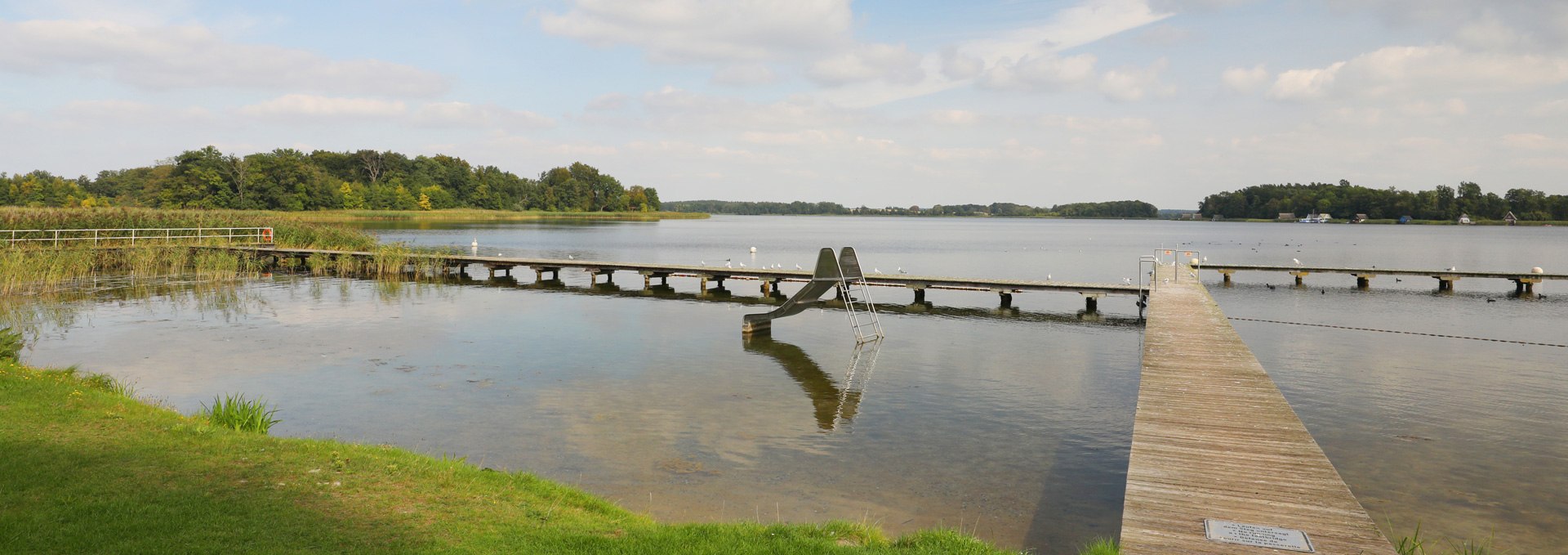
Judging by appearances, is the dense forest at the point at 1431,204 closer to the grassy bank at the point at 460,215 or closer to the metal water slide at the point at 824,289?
the grassy bank at the point at 460,215

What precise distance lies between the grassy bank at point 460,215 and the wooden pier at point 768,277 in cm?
5032

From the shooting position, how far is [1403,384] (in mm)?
16219

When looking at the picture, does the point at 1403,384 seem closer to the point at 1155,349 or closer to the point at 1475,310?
the point at 1155,349

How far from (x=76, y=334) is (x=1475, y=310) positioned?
39846 mm

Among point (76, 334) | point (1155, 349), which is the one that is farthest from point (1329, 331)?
point (76, 334)

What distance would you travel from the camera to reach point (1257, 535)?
562 centimetres

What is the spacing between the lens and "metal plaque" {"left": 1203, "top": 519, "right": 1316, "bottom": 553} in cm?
545

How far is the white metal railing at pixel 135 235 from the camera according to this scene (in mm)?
34438

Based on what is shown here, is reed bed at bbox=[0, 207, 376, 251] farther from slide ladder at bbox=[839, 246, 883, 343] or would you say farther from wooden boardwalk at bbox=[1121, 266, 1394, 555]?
wooden boardwalk at bbox=[1121, 266, 1394, 555]

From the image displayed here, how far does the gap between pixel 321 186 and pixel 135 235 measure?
264 feet

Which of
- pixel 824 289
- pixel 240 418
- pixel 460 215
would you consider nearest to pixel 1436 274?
pixel 824 289

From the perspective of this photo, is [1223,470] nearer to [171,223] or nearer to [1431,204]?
[171,223]

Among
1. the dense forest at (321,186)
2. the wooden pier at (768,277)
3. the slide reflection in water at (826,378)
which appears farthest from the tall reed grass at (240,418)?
the dense forest at (321,186)

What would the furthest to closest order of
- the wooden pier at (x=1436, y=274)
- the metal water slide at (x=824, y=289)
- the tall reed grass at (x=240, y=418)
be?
the wooden pier at (x=1436, y=274)
the metal water slide at (x=824, y=289)
the tall reed grass at (x=240, y=418)
